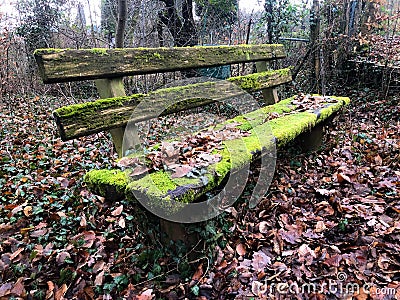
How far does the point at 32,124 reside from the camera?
4.75 m

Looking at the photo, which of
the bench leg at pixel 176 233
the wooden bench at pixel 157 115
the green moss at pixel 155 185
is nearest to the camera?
the green moss at pixel 155 185

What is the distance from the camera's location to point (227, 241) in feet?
6.69

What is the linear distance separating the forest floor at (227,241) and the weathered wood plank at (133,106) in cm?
57

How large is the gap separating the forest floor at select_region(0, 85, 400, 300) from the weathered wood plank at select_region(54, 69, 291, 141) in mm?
572

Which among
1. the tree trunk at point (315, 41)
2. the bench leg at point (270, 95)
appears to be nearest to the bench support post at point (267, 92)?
the bench leg at point (270, 95)

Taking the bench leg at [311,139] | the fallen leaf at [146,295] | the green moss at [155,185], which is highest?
the green moss at [155,185]

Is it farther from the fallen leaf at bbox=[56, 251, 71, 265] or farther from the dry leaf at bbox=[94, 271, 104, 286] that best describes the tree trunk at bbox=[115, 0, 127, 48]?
the dry leaf at bbox=[94, 271, 104, 286]

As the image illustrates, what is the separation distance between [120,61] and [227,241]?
147 cm

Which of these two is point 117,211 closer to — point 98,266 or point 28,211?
point 98,266

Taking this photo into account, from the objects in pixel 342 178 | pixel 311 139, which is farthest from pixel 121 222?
pixel 311 139

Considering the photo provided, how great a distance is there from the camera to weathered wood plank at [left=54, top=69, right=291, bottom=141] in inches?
73.0

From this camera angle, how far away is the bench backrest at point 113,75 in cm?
185

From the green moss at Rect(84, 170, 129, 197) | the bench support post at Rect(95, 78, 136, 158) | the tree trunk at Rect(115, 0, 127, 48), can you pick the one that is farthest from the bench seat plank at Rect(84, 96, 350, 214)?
the tree trunk at Rect(115, 0, 127, 48)

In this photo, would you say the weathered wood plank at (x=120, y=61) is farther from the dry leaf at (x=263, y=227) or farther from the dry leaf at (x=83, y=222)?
the dry leaf at (x=263, y=227)
